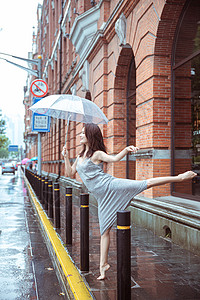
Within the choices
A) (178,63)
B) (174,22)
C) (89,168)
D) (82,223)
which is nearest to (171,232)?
(82,223)

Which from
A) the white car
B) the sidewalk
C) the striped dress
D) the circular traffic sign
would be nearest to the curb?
the sidewalk

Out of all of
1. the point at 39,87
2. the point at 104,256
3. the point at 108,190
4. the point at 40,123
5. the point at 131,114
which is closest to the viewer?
the point at 108,190

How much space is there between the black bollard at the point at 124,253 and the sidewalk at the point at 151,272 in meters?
0.62

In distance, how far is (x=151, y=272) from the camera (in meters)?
4.77

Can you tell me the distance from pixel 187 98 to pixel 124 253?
5.08 meters

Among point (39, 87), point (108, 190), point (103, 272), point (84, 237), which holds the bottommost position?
point (103, 272)

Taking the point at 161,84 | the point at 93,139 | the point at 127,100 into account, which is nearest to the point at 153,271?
the point at 93,139

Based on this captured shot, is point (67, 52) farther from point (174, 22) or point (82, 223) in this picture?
point (82, 223)

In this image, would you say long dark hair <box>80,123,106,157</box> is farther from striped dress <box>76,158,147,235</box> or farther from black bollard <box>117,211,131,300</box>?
black bollard <box>117,211,131,300</box>

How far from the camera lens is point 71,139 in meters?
20.7

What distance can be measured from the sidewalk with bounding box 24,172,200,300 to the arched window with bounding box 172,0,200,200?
57.4 inches

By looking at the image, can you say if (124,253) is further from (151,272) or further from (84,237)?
(151,272)

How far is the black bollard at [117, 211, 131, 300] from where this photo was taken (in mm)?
3184

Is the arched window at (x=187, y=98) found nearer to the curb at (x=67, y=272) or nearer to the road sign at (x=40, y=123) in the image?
the curb at (x=67, y=272)
